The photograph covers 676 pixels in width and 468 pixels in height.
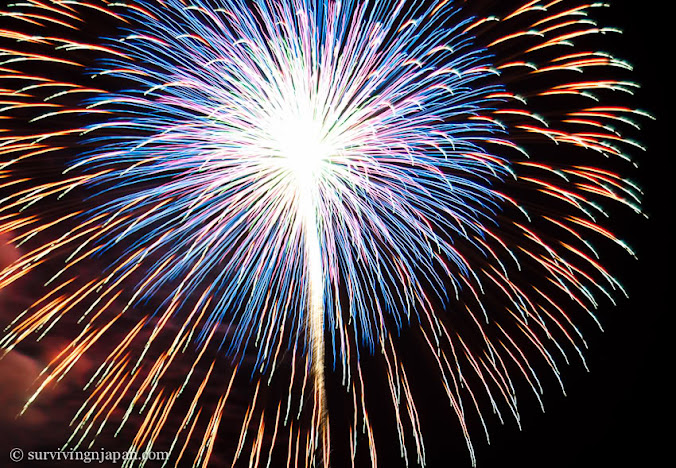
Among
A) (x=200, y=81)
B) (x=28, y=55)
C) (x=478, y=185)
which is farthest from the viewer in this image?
(x=478, y=185)

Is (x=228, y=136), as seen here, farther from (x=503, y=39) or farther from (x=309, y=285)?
(x=503, y=39)

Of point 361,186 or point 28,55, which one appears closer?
point 28,55

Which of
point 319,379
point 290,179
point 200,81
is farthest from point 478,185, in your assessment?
point 200,81

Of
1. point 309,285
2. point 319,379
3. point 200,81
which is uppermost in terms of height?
point 200,81

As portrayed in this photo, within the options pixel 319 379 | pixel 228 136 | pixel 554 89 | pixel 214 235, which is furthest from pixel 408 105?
pixel 319 379

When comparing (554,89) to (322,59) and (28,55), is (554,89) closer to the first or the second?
(322,59)

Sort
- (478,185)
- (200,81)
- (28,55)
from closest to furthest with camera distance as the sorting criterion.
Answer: (28,55) → (200,81) → (478,185)

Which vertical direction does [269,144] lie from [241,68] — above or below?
below

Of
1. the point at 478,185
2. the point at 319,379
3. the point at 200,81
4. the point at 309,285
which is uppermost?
the point at 200,81

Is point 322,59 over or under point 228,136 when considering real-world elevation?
over
